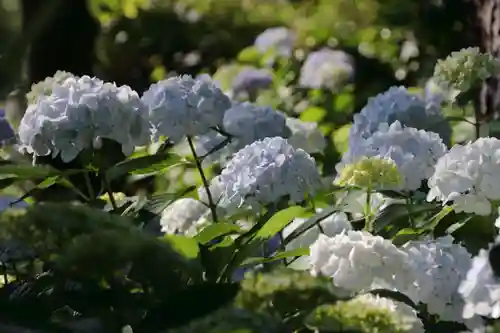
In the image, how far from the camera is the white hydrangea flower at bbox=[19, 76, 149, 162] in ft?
4.58

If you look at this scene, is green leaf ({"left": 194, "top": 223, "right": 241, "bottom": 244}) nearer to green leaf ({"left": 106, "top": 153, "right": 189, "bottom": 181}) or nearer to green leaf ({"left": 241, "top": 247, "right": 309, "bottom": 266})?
green leaf ({"left": 241, "top": 247, "right": 309, "bottom": 266})

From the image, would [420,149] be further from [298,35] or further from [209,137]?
[298,35]

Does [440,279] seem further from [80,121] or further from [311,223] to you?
[80,121]

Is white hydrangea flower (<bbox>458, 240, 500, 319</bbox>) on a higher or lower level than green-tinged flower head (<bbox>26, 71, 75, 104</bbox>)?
lower

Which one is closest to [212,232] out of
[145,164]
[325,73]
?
[145,164]

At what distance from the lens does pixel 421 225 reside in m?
1.37

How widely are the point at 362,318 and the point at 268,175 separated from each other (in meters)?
0.53

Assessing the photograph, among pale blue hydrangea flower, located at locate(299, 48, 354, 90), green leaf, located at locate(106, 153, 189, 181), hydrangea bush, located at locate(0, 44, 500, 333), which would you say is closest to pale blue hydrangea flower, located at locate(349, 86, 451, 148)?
hydrangea bush, located at locate(0, 44, 500, 333)


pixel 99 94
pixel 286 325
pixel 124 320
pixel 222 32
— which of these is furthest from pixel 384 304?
pixel 222 32

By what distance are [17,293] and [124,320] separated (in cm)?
25

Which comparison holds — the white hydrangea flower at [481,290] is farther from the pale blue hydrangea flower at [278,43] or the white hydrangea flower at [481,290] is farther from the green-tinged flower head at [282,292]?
the pale blue hydrangea flower at [278,43]

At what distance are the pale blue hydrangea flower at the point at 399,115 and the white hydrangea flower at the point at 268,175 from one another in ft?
1.11

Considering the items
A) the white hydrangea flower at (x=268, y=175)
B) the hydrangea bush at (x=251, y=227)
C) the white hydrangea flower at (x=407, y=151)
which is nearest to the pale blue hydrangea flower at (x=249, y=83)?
the hydrangea bush at (x=251, y=227)

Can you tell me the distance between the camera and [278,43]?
3.37m
